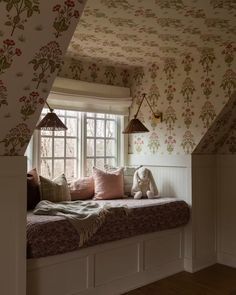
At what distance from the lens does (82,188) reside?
12.2ft

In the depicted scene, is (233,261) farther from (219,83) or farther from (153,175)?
(219,83)

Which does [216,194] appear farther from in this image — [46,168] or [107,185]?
[46,168]

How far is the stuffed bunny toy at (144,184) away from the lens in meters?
3.82

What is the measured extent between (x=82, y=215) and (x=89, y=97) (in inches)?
62.8

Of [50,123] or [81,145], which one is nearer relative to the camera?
[50,123]

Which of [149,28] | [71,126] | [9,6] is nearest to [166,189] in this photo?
[71,126]

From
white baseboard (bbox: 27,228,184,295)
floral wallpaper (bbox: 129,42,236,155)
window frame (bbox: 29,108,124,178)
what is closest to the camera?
white baseboard (bbox: 27,228,184,295)

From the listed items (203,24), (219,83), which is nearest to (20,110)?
(203,24)

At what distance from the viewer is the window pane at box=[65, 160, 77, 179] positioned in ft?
12.9

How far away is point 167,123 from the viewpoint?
3.96 metres

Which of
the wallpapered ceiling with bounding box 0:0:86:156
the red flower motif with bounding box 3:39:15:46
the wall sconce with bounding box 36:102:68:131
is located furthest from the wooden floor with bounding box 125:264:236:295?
the red flower motif with bounding box 3:39:15:46

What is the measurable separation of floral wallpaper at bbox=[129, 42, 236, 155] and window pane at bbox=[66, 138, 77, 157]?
810 mm

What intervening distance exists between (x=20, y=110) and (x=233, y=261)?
120 inches

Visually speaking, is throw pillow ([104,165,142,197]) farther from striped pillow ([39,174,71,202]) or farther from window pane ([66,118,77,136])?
striped pillow ([39,174,71,202])
